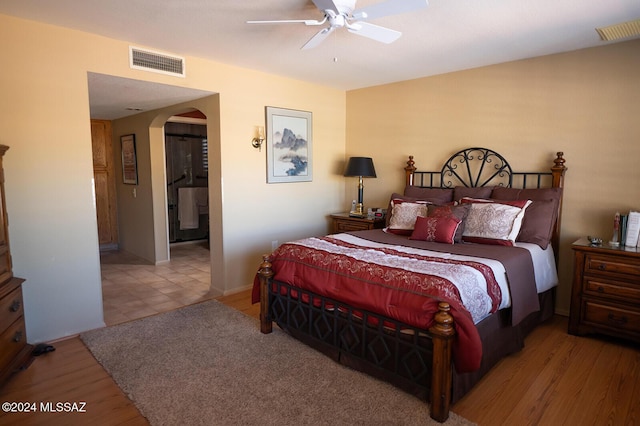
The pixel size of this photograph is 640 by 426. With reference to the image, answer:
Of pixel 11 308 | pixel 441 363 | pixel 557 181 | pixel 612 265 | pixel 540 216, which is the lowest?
pixel 441 363

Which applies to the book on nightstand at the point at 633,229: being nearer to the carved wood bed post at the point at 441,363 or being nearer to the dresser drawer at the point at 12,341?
the carved wood bed post at the point at 441,363

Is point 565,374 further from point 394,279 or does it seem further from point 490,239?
point 394,279

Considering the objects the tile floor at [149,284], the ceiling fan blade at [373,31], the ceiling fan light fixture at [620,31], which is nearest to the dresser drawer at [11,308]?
the tile floor at [149,284]

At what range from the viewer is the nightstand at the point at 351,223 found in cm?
463

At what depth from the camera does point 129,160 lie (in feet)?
19.4

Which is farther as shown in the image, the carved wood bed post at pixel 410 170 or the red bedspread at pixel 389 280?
the carved wood bed post at pixel 410 170

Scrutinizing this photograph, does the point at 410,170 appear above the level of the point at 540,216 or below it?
above

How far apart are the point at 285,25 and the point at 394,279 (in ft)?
6.56

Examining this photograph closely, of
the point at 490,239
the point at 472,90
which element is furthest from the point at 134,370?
the point at 472,90

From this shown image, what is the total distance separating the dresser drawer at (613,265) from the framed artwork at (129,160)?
564cm

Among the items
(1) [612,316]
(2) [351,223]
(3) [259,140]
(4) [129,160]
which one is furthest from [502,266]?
(4) [129,160]

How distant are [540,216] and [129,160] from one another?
547 cm

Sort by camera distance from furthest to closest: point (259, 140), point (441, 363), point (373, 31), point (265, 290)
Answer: point (259, 140) < point (265, 290) < point (373, 31) < point (441, 363)

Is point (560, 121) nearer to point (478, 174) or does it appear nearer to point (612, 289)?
point (478, 174)
